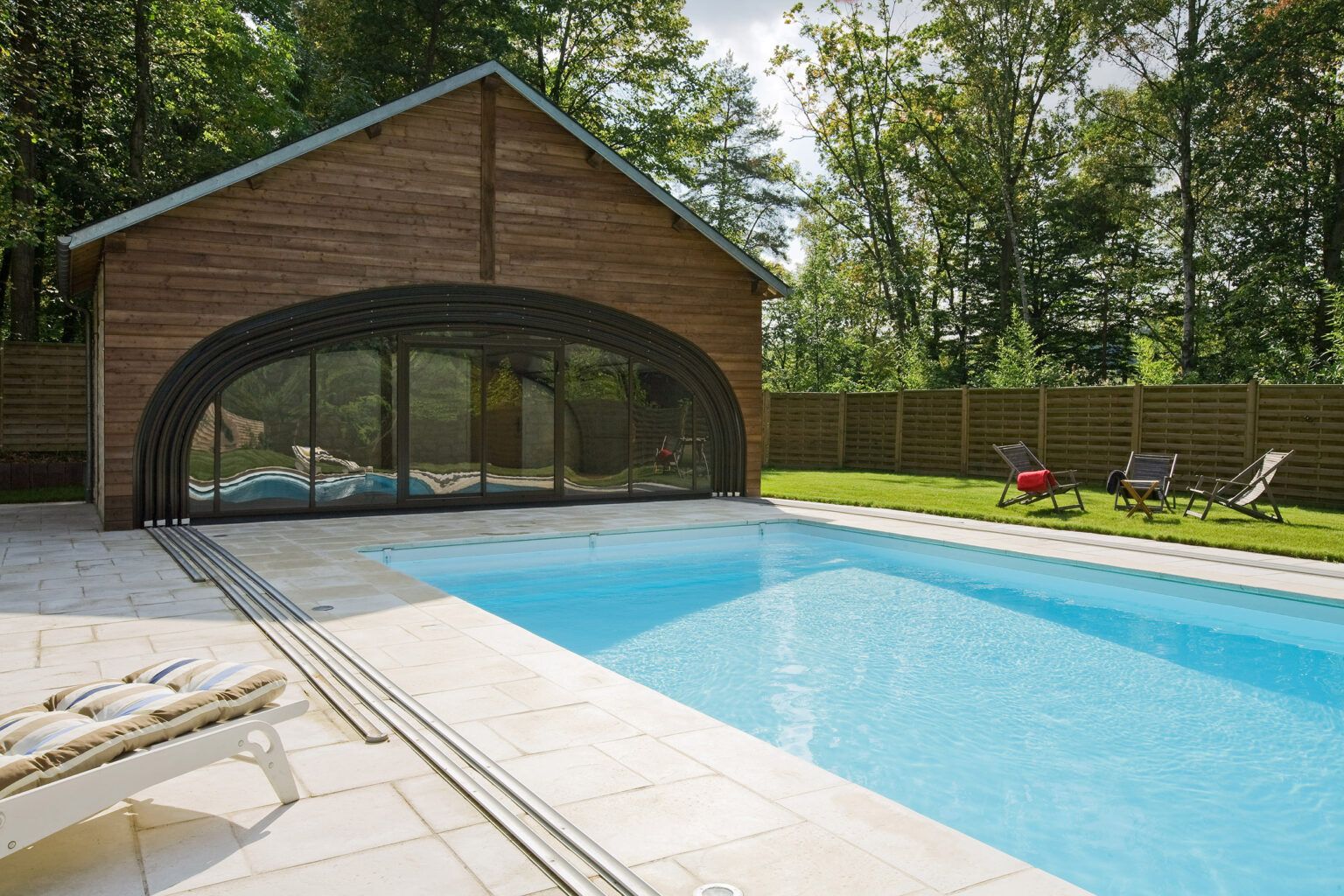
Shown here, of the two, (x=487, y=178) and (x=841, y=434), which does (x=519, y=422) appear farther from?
(x=841, y=434)

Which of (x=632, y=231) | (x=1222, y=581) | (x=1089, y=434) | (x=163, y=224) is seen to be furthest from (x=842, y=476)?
(x=163, y=224)

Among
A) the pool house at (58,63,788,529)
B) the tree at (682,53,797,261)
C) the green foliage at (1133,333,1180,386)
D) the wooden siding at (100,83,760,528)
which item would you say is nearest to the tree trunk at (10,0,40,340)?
the pool house at (58,63,788,529)

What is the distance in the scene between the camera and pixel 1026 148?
24984mm

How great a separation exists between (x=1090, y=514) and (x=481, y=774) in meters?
9.67

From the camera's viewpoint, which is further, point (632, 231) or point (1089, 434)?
point (1089, 434)

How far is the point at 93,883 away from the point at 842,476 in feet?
52.4

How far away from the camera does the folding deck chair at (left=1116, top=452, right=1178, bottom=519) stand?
10.9 metres

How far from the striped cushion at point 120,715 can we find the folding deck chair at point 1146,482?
10139 mm

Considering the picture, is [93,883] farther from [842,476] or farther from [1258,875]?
[842,476]

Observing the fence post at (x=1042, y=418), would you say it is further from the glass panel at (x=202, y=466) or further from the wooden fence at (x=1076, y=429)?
the glass panel at (x=202, y=466)

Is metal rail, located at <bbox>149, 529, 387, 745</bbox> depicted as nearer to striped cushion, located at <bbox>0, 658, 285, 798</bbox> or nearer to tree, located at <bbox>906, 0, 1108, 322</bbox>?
striped cushion, located at <bbox>0, 658, 285, 798</bbox>

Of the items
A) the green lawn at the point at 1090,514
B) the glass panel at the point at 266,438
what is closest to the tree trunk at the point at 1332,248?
the green lawn at the point at 1090,514

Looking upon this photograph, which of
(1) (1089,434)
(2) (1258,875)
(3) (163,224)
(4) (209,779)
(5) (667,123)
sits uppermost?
(5) (667,123)

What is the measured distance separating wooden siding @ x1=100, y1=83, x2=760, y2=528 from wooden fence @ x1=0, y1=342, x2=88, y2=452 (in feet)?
20.1
